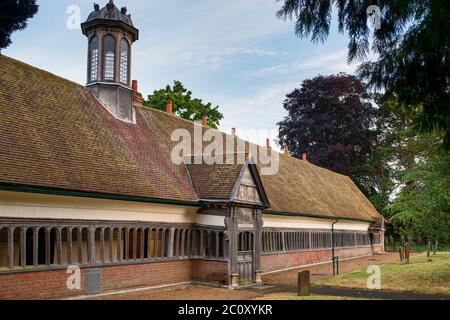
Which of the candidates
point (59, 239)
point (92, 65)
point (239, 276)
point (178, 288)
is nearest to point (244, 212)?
point (239, 276)

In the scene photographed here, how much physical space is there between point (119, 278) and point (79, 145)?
16.6 feet

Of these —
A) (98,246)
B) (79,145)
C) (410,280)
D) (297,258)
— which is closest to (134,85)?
(79,145)

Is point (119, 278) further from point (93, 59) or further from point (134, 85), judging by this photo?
point (134, 85)

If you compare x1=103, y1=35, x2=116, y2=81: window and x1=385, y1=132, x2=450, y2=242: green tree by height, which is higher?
x1=103, y1=35, x2=116, y2=81: window

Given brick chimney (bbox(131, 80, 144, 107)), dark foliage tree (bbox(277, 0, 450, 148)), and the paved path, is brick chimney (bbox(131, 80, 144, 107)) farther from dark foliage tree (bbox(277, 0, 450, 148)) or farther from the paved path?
dark foliage tree (bbox(277, 0, 450, 148))

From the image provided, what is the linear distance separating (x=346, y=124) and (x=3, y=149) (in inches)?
1937

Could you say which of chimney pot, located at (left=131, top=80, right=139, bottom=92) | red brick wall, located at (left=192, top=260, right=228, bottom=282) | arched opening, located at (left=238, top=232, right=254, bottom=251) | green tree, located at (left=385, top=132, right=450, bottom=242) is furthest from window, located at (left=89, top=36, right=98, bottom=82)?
green tree, located at (left=385, top=132, right=450, bottom=242)

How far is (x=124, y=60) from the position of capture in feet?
77.0

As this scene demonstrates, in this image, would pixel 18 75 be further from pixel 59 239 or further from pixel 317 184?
pixel 317 184

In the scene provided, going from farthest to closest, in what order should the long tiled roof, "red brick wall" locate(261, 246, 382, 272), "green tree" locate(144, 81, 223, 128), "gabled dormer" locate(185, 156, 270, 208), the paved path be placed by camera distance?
"green tree" locate(144, 81, 223, 128), "red brick wall" locate(261, 246, 382, 272), "gabled dormer" locate(185, 156, 270, 208), the paved path, the long tiled roof

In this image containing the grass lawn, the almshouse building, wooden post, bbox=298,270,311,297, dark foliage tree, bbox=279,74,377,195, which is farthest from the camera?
dark foliage tree, bbox=279,74,377,195

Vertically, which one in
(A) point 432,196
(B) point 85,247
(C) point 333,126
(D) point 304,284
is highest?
(C) point 333,126

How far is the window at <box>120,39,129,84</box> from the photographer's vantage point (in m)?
23.3

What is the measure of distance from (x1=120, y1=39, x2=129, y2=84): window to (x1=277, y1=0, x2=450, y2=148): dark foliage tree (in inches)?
562
